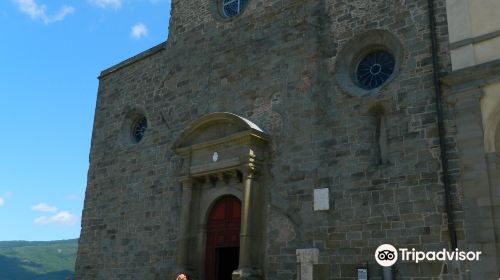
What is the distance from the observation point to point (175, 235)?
1235 centimetres

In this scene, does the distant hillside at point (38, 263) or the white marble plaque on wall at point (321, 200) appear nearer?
the white marble plaque on wall at point (321, 200)

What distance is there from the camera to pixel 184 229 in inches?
463

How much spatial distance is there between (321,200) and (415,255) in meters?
2.10

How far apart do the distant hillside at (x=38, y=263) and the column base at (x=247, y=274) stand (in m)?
96.1

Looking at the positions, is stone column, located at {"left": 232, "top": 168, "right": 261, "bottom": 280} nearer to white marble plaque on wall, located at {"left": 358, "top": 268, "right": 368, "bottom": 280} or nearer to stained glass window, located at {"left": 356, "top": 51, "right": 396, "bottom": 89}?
white marble plaque on wall, located at {"left": 358, "top": 268, "right": 368, "bottom": 280}

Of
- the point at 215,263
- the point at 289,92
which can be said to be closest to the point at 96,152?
the point at 215,263

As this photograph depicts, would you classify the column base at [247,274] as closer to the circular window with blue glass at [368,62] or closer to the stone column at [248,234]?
the stone column at [248,234]

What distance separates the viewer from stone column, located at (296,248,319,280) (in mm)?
9625

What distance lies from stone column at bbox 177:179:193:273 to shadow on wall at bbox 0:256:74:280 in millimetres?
103347

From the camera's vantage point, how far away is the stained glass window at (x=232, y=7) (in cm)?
1309

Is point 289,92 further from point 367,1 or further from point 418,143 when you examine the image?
point 418,143

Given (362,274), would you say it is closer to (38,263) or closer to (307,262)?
(307,262)

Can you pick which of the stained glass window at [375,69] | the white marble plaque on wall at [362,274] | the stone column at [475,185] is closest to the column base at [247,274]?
the white marble plaque on wall at [362,274]

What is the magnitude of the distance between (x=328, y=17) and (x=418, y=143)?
3.62m
